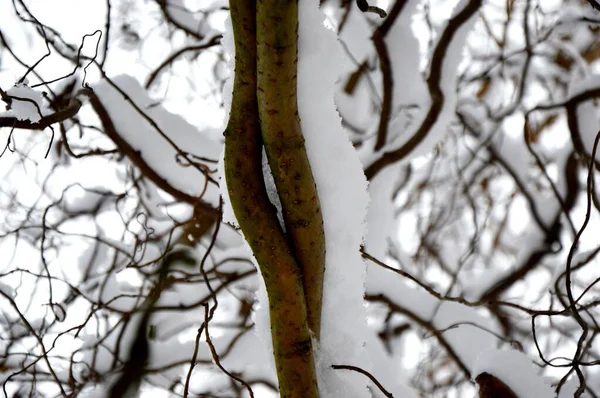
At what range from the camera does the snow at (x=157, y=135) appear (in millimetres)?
1269

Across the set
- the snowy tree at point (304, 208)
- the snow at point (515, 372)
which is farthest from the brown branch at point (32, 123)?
the snow at point (515, 372)

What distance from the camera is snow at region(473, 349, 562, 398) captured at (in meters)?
0.84

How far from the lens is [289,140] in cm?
56

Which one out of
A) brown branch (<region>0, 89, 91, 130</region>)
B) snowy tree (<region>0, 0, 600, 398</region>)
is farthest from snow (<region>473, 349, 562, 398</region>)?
brown branch (<region>0, 89, 91, 130</region>)

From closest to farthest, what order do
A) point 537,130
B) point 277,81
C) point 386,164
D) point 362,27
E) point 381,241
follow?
point 277,81 < point 386,164 < point 381,241 < point 362,27 < point 537,130

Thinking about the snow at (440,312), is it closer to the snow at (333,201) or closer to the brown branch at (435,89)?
the brown branch at (435,89)

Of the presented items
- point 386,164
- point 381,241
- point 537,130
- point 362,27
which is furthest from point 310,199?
point 537,130

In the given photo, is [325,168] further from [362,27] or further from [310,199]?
[362,27]

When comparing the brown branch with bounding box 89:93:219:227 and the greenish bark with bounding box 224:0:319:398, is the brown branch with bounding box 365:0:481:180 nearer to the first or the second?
the brown branch with bounding box 89:93:219:227

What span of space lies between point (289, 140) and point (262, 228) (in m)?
0.11

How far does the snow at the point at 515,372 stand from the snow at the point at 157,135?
785mm

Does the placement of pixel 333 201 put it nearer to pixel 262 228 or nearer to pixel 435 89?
pixel 262 228

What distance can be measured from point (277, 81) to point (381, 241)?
116 centimetres

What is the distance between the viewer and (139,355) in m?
0.61
